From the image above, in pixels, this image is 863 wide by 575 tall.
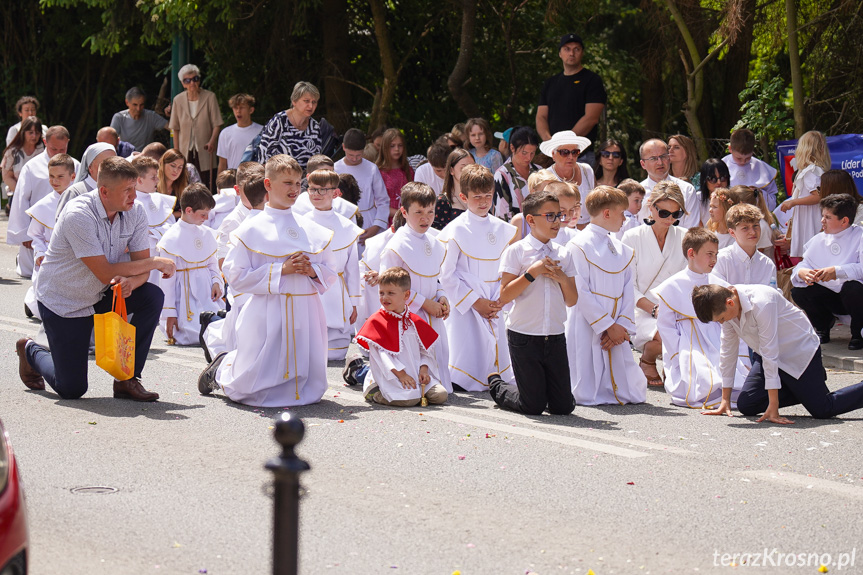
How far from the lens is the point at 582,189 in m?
11.9

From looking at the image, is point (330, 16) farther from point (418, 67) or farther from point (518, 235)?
point (518, 235)

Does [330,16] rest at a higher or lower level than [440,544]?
higher

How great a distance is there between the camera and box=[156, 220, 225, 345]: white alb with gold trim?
11281 millimetres

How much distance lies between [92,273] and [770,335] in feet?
14.9

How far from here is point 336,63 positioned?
18.4 m

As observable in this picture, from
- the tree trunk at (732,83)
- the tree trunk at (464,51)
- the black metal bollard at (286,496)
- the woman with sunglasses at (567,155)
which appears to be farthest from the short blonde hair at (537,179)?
the tree trunk at (732,83)

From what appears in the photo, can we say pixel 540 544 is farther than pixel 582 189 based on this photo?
No

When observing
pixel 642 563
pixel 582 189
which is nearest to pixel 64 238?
pixel 642 563

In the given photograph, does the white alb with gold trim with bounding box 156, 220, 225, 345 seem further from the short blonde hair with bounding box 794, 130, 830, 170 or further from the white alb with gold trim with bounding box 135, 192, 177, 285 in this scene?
the short blonde hair with bounding box 794, 130, 830, 170

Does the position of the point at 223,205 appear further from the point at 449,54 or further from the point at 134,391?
the point at 449,54

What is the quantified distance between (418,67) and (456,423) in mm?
12015

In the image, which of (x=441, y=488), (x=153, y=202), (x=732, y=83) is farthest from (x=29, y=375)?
(x=732, y=83)

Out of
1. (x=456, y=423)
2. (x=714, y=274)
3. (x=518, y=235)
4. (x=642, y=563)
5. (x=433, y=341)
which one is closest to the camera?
(x=642, y=563)

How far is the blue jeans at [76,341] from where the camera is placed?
815 centimetres
